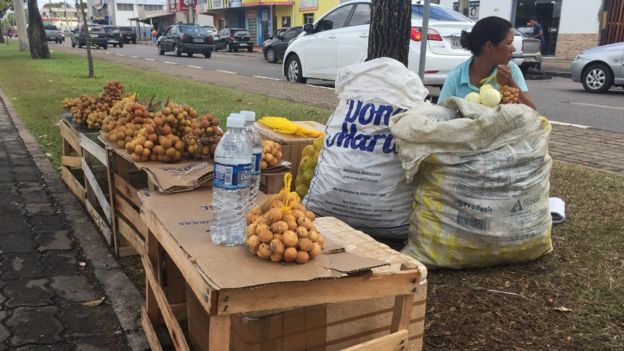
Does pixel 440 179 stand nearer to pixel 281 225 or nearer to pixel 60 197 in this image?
pixel 281 225

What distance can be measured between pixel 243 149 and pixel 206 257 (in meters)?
0.41

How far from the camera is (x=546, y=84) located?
14.6 m

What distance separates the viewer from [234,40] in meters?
Answer: 32.5

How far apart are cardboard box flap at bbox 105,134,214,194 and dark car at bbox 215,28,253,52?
30531 millimetres

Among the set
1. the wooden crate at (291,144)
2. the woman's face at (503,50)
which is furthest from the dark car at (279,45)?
the woman's face at (503,50)

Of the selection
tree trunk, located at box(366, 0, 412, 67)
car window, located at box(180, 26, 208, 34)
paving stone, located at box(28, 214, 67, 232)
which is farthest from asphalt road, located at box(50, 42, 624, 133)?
car window, located at box(180, 26, 208, 34)

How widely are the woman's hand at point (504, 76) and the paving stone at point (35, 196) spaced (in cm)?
353

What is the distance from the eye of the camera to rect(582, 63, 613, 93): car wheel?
12070 mm

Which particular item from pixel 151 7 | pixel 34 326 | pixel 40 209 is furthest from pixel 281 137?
pixel 151 7

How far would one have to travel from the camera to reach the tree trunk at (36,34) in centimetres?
2139

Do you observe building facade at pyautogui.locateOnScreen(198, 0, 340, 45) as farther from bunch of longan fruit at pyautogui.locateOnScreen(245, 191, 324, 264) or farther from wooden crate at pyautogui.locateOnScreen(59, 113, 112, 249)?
bunch of longan fruit at pyautogui.locateOnScreen(245, 191, 324, 264)

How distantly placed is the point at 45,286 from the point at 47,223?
1.07m

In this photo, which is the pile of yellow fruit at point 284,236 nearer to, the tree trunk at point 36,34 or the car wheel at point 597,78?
the car wheel at point 597,78

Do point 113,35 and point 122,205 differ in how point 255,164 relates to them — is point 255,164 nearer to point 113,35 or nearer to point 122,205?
Result: point 122,205
